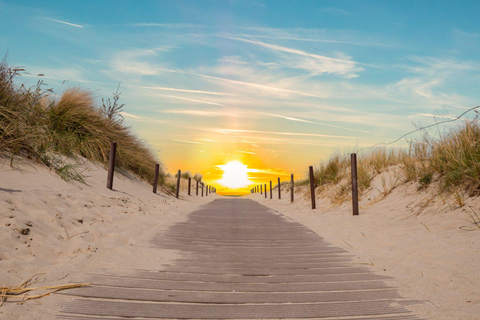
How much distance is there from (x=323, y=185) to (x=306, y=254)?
479 inches

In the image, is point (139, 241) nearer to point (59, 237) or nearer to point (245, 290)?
point (59, 237)

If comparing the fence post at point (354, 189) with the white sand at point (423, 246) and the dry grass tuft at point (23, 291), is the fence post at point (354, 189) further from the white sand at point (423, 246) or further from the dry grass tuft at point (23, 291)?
the dry grass tuft at point (23, 291)

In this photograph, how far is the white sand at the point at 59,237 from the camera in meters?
3.21

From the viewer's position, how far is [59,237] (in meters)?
4.56

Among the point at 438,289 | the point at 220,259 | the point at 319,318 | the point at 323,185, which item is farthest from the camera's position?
the point at 323,185

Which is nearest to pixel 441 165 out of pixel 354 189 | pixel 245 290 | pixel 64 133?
pixel 354 189

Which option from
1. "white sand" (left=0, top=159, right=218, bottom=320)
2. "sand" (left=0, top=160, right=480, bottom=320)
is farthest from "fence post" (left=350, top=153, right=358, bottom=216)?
"white sand" (left=0, top=159, right=218, bottom=320)

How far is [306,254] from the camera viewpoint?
15.4ft

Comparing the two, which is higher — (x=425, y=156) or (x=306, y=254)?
(x=425, y=156)

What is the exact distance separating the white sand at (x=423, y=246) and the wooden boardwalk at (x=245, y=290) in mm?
285

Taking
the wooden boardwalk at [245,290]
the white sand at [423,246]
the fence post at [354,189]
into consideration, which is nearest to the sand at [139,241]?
the white sand at [423,246]

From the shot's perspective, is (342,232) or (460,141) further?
(460,141)

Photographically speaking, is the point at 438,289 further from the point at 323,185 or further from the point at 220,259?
the point at 323,185

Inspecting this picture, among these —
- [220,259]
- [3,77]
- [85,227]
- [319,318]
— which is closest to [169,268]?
[220,259]
